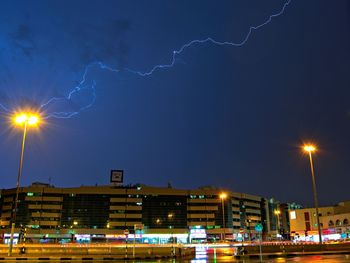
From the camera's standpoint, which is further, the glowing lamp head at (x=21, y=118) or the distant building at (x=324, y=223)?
the distant building at (x=324, y=223)

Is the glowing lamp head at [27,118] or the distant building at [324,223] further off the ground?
the glowing lamp head at [27,118]

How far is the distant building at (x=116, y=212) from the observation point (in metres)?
149

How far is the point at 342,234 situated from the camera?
9000 centimetres

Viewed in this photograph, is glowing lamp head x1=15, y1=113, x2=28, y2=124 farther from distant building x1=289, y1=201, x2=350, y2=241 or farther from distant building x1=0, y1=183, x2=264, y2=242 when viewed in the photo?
distant building x1=0, y1=183, x2=264, y2=242

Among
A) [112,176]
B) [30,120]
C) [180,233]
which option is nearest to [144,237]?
[180,233]

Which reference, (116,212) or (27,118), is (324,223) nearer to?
(116,212)

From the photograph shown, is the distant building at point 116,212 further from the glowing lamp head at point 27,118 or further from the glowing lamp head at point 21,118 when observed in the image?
the glowing lamp head at point 27,118

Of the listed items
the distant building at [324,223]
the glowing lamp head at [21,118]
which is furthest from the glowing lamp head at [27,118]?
the distant building at [324,223]

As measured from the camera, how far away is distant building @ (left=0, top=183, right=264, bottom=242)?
5856 inches

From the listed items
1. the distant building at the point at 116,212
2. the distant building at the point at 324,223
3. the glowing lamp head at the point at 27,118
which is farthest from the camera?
the distant building at the point at 116,212

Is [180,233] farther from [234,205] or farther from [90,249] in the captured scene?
[90,249]

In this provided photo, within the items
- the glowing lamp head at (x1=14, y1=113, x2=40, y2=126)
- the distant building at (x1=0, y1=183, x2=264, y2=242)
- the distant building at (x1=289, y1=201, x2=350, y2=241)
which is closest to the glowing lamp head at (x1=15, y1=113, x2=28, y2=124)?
the glowing lamp head at (x1=14, y1=113, x2=40, y2=126)

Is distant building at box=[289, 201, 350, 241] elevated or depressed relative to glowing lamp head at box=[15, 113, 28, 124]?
depressed

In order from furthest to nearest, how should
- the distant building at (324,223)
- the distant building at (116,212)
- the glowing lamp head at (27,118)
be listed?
the distant building at (116,212) < the distant building at (324,223) < the glowing lamp head at (27,118)
